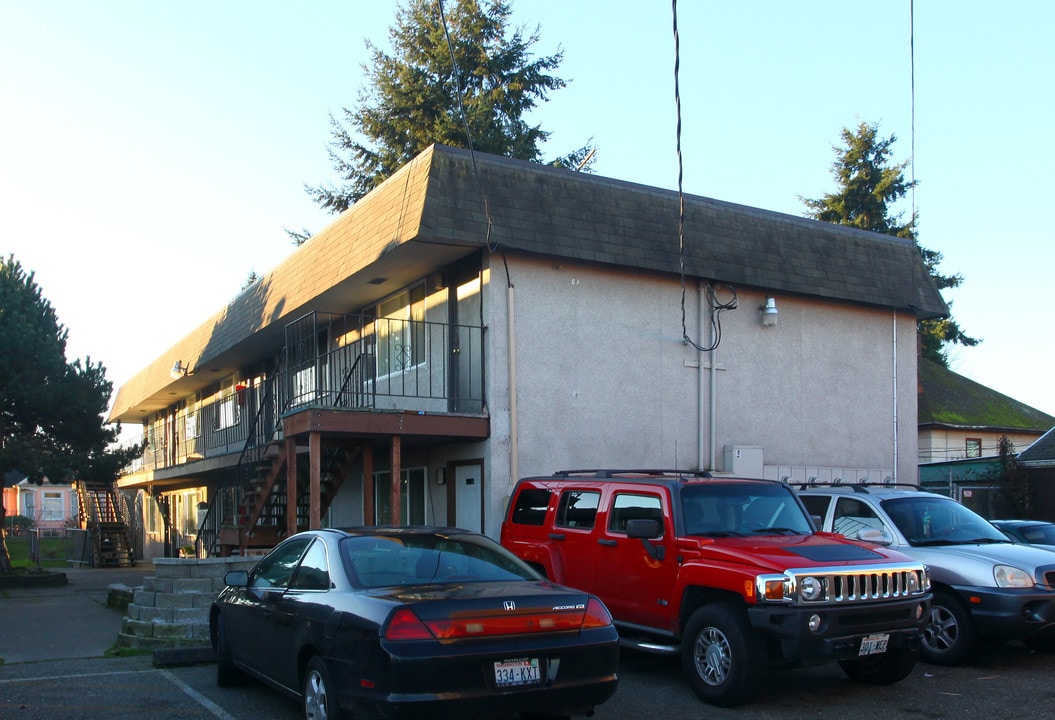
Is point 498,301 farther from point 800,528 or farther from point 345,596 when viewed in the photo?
point 345,596

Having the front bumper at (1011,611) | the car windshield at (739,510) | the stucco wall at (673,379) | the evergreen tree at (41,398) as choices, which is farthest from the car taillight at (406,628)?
the evergreen tree at (41,398)

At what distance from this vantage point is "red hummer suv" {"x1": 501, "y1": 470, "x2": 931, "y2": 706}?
749 cm

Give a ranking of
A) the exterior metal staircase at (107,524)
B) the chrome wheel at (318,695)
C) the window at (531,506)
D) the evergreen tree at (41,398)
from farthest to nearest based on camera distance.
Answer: the exterior metal staircase at (107,524) < the evergreen tree at (41,398) < the window at (531,506) < the chrome wheel at (318,695)

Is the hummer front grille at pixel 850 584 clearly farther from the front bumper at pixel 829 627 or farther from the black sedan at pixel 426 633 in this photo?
the black sedan at pixel 426 633

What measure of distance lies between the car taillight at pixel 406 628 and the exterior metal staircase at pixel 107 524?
2794cm

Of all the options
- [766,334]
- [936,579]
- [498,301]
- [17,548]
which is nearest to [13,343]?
[498,301]

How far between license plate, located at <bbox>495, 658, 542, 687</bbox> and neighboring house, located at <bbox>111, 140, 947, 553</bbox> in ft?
23.5

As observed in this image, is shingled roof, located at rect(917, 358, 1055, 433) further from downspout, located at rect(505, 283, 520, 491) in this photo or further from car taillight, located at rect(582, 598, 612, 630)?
car taillight, located at rect(582, 598, 612, 630)

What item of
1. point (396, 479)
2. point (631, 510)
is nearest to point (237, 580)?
point (631, 510)

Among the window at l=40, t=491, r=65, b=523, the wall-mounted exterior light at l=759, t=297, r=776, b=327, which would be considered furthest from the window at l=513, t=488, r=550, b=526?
the window at l=40, t=491, r=65, b=523

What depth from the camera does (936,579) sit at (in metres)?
9.27

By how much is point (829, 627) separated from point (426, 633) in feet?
10.6

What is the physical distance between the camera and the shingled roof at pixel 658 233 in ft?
45.0

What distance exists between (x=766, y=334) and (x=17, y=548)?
140 ft
